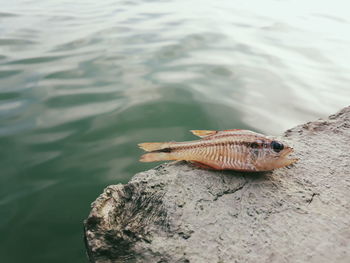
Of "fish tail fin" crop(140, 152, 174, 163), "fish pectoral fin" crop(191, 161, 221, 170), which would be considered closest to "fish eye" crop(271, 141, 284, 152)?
"fish pectoral fin" crop(191, 161, 221, 170)

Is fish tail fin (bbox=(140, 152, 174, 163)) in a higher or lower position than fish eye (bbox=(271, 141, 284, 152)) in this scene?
lower

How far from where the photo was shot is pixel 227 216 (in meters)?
2.71

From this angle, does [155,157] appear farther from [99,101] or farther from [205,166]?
[99,101]

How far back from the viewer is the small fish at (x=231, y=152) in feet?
9.90

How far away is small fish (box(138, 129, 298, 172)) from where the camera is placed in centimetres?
302

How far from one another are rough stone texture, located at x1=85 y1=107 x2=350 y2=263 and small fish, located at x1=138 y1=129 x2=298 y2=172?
0.38 ft

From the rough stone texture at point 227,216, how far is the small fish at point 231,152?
0.38 feet

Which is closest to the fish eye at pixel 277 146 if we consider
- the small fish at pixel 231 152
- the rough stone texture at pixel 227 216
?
the small fish at pixel 231 152

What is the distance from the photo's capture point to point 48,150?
504cm

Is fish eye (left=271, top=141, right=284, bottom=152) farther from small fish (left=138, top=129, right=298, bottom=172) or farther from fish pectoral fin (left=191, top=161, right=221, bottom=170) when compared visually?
fish pectoral fin (left=191, top=161, right=221, bottom=170)

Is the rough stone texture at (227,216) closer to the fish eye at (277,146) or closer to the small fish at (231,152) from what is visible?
the small fish at (231,152)

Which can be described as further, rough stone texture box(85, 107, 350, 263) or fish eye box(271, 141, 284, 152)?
fish eye box(271, 141, 284, 152)

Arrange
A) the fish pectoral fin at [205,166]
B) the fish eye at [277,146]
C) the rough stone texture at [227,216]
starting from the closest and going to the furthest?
the rough stone texture at [227,216] → the fish eye at [277,146] → the fish pectoral fin at [205,166]

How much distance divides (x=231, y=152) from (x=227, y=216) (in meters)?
0.63
